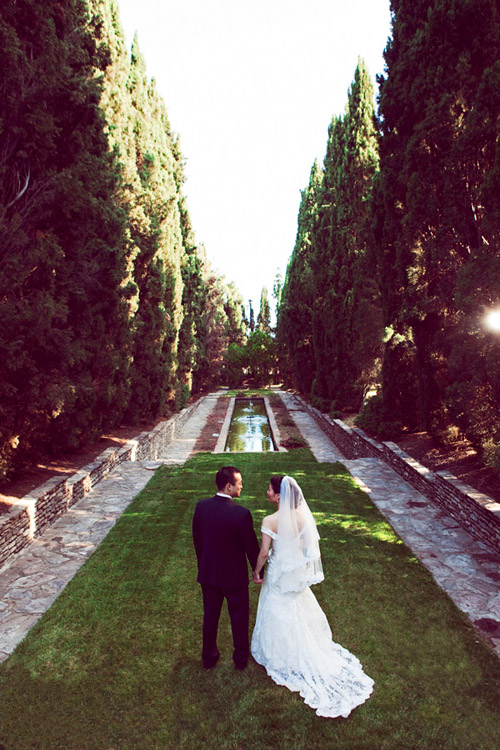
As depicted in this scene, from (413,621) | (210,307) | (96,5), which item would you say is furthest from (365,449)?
(210,307)

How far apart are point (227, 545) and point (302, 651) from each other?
3.77 ft

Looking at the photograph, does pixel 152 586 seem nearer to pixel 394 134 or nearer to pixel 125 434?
pixel 125 434

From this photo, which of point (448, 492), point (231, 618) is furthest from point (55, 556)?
point (448, 492)

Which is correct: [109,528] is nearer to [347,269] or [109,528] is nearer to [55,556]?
[55,556]

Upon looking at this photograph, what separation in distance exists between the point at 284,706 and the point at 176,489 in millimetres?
7280

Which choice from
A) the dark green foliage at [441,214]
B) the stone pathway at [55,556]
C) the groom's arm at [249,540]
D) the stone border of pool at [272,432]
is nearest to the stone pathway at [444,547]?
the dark green foliage at [441,214]

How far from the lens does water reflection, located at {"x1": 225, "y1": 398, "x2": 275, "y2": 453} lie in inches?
813

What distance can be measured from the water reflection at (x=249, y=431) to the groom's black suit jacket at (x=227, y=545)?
13.9 metres

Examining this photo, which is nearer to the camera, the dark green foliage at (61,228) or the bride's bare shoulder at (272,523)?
the bride's bare shoulder at (272,523)

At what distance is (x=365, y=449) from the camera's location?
14938mm

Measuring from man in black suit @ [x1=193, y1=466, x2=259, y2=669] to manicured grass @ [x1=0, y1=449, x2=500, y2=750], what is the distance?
1.43 ft

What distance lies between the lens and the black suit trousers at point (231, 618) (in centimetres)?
419

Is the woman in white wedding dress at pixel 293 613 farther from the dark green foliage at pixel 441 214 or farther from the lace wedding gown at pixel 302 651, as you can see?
the dark green foliage at pixel 441 214

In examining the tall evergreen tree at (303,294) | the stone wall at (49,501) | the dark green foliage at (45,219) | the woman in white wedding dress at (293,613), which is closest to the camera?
the woman in white wedding dress at (293,613)
